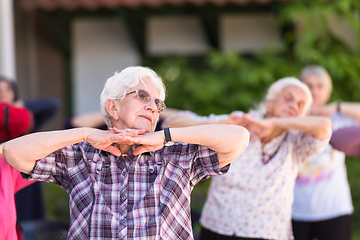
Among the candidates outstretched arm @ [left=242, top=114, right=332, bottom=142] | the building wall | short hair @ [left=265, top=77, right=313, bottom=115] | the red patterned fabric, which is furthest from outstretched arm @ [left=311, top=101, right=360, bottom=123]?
the building wall

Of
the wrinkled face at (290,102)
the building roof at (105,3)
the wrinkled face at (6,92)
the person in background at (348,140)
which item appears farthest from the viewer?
the building roof at (105,3)

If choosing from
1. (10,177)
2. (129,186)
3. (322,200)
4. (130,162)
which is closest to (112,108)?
(130,162)

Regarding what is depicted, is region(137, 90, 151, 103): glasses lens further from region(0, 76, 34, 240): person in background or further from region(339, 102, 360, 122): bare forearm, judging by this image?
region(339, 102, 360, 122): bare forearm

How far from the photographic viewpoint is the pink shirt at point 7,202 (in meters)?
1.78

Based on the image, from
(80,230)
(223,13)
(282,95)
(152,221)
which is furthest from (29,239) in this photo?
(223,13)

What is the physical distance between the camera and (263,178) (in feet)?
7.57

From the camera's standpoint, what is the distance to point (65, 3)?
565cm

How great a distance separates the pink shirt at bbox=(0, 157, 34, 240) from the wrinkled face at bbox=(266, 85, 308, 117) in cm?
160

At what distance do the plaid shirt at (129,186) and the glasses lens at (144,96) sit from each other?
0.82ft

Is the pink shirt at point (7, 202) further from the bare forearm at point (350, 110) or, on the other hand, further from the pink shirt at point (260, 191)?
the bare forearm at point (350, 110)

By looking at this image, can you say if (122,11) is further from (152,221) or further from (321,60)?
(152,221)

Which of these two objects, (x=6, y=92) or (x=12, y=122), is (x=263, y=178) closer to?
(x=12, y=122)

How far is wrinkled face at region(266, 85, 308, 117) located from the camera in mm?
2477

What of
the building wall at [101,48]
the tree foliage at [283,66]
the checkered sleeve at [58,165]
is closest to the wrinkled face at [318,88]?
the checkered sleeve at [58,165]
